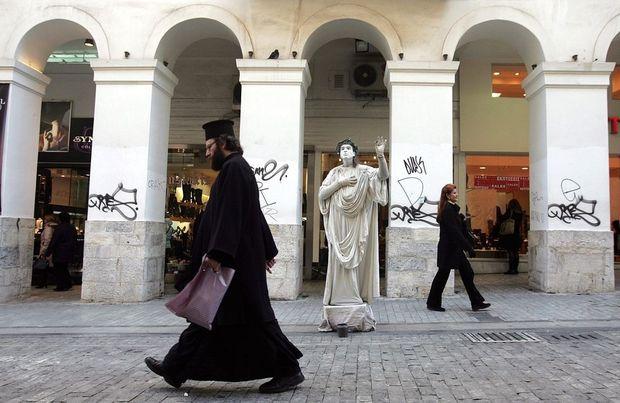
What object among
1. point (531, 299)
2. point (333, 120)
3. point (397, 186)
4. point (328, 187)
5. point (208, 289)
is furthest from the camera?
point (333, 120)

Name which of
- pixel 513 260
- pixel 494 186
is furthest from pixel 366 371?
pixel 494 186

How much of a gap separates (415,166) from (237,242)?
6.94 metres

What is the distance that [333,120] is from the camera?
14367 millimetres

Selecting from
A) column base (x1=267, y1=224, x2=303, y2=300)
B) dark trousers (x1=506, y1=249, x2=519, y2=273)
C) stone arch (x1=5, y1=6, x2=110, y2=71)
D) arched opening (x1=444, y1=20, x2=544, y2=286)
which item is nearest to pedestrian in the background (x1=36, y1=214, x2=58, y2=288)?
stone arch (x1=5, y1=6, x2=110, y2=71)

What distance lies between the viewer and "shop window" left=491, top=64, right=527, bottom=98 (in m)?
14.6

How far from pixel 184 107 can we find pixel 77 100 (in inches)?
128

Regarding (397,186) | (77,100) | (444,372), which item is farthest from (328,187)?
(77,100)

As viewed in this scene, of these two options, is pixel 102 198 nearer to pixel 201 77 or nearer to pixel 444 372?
pixel 201 77

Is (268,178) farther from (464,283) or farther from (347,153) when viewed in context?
(464,283)

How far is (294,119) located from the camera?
34.9 feet

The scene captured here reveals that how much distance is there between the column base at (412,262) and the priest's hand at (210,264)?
6509 mm

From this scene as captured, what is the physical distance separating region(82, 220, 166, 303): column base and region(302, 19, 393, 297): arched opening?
5.05 m

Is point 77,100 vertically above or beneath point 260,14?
beneath

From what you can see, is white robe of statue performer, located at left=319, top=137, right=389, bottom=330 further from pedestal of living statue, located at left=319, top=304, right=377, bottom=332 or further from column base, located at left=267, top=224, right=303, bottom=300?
column base, located at left=267, top=224, right=303, bottom=300
